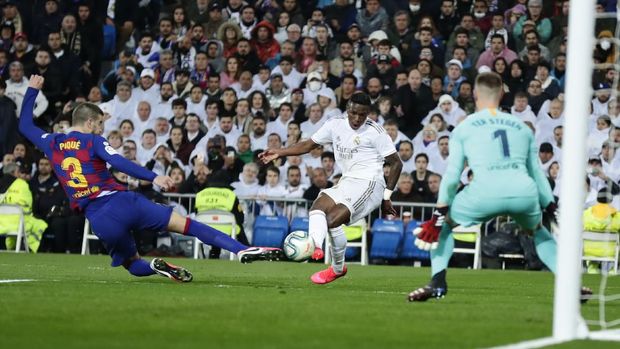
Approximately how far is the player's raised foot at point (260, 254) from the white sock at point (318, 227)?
83 centimetres

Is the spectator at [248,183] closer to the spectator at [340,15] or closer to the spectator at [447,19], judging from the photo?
the spectator at [340,15]

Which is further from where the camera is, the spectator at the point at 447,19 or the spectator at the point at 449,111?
the spectator at the point at 447,19

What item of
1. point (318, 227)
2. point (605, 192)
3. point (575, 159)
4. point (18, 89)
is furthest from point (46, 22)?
point (575, 159)

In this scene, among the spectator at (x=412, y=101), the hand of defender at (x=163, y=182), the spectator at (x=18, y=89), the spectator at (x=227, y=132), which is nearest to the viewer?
the hand of defender at (x=163, y=182)

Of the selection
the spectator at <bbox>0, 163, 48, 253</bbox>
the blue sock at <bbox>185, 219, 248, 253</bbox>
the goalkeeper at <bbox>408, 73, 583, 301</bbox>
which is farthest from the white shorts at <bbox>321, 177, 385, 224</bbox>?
the spectator at <bbox>0, 163, 48, 253</bbox>

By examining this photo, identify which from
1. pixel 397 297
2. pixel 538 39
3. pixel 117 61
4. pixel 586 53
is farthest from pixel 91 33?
pixel 586 53

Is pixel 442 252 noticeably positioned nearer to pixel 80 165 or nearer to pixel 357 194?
pixel 357 194

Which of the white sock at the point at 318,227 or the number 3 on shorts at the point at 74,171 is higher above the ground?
the number 3 on shorts at the point at 74,171

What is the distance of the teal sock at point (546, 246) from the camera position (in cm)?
1074

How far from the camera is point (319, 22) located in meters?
25.8

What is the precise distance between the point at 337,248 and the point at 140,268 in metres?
2.34

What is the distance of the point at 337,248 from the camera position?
46.7 ft

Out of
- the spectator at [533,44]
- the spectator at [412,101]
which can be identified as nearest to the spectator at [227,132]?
the spectator at [412,101]

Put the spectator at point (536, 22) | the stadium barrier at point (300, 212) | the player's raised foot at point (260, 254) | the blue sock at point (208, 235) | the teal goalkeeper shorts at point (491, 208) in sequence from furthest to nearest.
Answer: the spectator at point (536, 22) → the stadium barrier at point (300, 212) → the blue sock at point (208, 235) → the player's raised foot at point (260, 254) → the teal goalkeeper shorts at point (491, 208)
